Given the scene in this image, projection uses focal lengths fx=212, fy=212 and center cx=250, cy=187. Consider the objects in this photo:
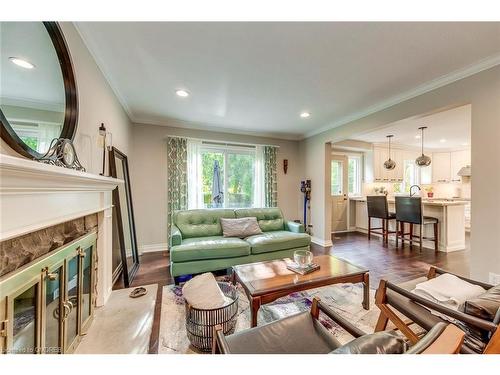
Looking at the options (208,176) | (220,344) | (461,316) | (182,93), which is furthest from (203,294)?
(208,176)

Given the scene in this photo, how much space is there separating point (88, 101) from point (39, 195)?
1207mm

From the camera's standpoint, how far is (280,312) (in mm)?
1989

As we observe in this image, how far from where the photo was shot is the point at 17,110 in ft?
→ 3.39

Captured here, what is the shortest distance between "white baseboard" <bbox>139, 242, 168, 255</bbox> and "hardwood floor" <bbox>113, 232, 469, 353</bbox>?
184mm

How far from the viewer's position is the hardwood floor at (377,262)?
2707 millimetres

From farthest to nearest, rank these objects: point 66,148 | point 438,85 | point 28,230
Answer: point 438,85 < point 66,148 < point 28,230

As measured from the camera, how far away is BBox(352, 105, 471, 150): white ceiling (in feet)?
12.2

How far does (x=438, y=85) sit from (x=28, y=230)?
3.81 metres

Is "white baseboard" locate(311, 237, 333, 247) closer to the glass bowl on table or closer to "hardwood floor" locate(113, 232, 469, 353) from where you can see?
"hardwood floor" locate(113, 232, 469, 353)

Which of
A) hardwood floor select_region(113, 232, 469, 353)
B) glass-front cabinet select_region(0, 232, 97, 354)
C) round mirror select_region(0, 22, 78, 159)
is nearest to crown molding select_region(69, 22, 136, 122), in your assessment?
round mirror select_region(0, 22, 78, 159)

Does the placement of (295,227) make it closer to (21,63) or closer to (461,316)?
(461,316)

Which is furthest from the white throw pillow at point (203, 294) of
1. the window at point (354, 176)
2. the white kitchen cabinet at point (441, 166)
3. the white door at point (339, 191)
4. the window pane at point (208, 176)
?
the white kitchen cabinet at point (441, 166)
